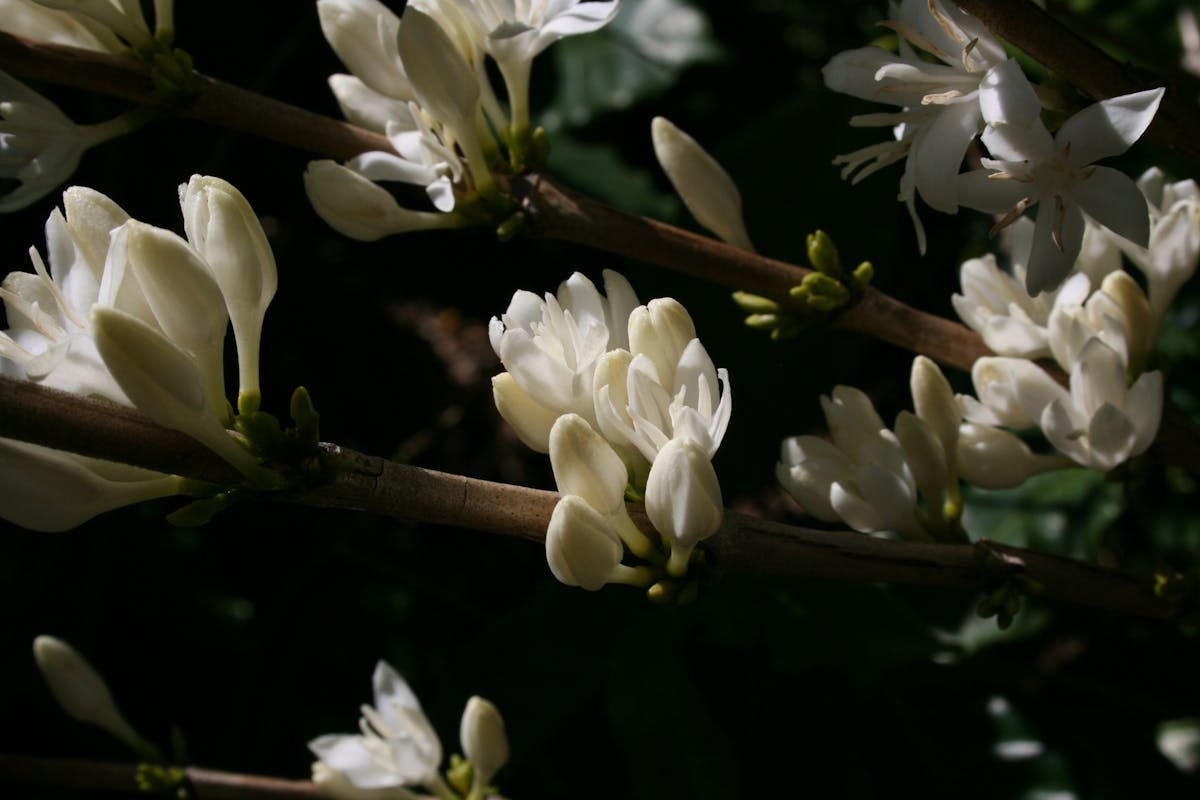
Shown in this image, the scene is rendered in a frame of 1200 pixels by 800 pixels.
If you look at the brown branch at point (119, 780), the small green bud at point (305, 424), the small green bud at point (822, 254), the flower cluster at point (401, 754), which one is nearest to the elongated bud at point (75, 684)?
the brown branch at point (119, 780)

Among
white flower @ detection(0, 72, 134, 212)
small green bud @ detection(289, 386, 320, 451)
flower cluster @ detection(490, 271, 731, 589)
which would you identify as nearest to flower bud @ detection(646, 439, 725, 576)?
flower cluster @ detection(490, 271, 731, 589)

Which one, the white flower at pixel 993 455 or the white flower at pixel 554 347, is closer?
the white flower at pixel 554 347

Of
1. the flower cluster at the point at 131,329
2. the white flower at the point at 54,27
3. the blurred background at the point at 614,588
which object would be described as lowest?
the blurred background at the point at 614,588

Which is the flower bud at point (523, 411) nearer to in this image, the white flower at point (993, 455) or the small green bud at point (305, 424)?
the small green bud at point (305, 424)

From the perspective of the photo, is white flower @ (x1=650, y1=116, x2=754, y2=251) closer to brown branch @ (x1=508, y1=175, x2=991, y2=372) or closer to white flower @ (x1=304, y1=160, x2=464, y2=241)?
brown branch @ (x1=508, y1=175, x2=991, y2=372)

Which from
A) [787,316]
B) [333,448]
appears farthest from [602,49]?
[333,448]

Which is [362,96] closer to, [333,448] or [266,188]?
[333,448]

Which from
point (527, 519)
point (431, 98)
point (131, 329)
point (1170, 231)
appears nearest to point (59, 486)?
point (131, 329)
